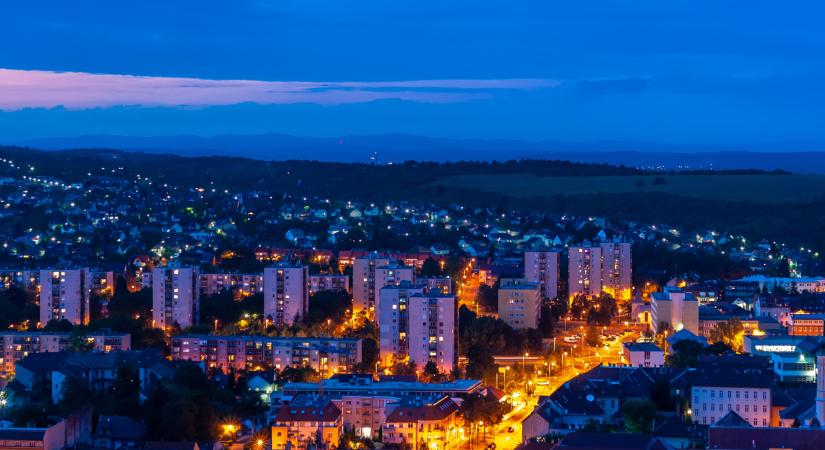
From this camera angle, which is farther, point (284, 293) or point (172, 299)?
point (284, 293)

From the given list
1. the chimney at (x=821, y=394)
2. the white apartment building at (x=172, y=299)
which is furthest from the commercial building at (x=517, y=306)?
the chimney at (x=821, y=394)

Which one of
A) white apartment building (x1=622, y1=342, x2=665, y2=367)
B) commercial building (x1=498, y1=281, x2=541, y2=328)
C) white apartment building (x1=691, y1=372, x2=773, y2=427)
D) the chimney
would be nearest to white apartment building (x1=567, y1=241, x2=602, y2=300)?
commercial building (x1=498, y1=281, x2=541, y2=328)

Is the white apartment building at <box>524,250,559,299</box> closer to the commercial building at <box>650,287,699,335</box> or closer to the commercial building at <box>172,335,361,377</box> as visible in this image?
the commercial building at <box>650,287,699,335</box>

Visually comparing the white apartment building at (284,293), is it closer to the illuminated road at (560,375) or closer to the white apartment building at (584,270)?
the illuminated road at (560,375)

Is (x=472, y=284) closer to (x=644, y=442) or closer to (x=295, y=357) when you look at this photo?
(x=295, y=357)

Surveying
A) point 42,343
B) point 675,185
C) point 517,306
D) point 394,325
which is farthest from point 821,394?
point 675,185

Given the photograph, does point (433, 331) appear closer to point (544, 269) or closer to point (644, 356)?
point (644, 356)

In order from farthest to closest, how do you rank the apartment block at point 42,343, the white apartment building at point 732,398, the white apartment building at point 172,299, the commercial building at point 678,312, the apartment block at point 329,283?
the apartment block at point 329,283, the white apartment building at point 172,299, the commercial building at point 678,312, the apartment block at point 42,343, the white apartment building at point 732,398
